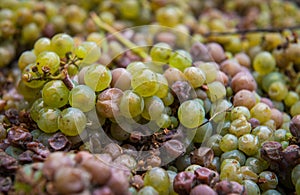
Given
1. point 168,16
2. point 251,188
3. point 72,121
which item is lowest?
point 251,188

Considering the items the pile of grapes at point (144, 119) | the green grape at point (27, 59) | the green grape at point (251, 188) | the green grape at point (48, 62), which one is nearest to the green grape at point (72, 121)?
the pile of grapes at point (144, 119)

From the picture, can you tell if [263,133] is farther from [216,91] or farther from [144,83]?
[144,83]

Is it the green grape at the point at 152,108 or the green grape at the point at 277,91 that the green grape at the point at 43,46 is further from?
the green grape at the point at 277,91

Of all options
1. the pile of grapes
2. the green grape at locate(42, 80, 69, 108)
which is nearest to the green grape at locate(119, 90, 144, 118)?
the pile of grapes

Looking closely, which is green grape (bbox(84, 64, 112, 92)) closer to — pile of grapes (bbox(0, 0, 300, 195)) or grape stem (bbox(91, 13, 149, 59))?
pile of grapes (bbox(0, 0, 300, 195))

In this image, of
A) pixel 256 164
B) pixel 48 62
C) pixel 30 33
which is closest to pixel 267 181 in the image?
pixel 256 164

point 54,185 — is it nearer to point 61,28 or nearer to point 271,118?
point 271,118
